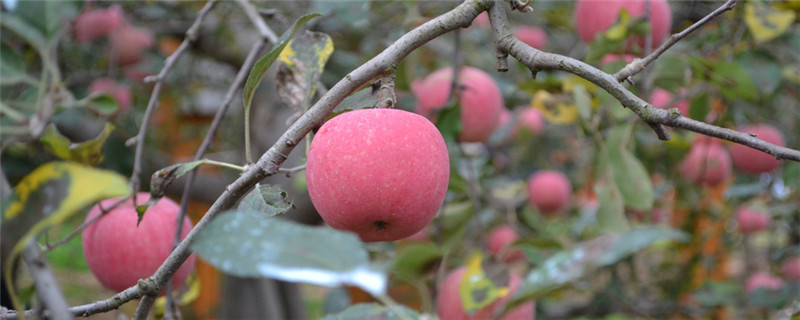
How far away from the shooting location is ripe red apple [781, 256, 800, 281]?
1.67m

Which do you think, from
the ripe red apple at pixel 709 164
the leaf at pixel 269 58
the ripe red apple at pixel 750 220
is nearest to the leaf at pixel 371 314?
the leaf at pixel 269 58

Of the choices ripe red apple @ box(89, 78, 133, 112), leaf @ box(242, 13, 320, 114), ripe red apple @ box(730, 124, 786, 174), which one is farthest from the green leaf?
ripe red apple @ box(730, 124, 786, 174)

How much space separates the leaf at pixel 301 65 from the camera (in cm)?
68

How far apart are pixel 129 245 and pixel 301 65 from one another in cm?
26

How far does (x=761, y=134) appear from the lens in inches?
55.6

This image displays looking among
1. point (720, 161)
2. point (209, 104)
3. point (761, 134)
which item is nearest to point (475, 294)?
point (761, 134)

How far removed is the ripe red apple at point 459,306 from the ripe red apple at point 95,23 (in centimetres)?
107

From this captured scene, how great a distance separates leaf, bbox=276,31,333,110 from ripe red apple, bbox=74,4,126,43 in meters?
1.04

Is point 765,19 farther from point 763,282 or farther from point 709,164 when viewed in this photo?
point 763,282

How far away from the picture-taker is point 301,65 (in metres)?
0.69

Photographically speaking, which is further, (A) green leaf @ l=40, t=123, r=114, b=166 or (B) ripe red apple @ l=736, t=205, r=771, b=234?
(B) ripe red apple @ l=736, t=205, r=771, b=234

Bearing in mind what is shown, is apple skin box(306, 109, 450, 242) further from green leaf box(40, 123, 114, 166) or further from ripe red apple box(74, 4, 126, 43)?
ripe red apple box(74, 4, 126, 43)

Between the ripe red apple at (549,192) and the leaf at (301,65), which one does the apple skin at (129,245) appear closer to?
the leaf at (301,65)

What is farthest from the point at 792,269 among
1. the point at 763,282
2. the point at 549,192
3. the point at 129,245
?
the point at 129,245
